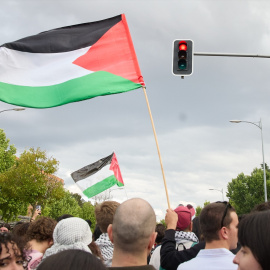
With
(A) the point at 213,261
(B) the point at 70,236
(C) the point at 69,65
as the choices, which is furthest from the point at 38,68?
(A) the point at 213,261

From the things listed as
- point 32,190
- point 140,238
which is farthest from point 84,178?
point 32,190

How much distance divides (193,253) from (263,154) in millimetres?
26584

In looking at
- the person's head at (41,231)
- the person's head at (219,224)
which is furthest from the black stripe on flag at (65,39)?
the person's head at (219,224)

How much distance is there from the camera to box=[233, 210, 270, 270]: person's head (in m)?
2.21

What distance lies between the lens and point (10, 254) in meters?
4.04

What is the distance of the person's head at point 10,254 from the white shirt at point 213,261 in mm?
1399

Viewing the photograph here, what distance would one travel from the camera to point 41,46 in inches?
337

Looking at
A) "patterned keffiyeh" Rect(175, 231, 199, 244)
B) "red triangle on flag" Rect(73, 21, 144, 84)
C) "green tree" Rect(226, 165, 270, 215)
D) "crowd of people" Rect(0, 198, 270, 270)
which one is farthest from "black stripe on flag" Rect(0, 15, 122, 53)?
"green tree" Rect(226, 165, 270, 215)

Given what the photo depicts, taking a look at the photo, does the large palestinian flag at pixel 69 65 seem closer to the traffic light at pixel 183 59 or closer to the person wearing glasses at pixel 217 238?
the traffic light at pixel 183 59

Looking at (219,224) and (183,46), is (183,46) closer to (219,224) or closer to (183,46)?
(183,46)

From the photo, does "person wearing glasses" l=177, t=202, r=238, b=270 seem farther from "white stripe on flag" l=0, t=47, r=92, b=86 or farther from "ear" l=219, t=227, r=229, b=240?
"white stripe on flag" l=0, t=47, r=92, b=86

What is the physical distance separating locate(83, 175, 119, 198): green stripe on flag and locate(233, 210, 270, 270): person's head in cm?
1200

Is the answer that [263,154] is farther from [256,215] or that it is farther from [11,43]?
[256,215]

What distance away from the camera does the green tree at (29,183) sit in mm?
43625
